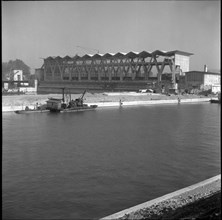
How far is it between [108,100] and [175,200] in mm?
12702

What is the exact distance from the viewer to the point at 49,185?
276 centimetres

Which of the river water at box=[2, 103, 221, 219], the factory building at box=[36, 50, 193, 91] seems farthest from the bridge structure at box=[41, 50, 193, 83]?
the river water at box=[2, 103, 221, 219]

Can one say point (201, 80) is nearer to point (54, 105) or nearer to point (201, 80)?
point (201, 80)

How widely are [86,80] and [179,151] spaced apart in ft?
68.0

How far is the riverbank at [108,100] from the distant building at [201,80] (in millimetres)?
1615

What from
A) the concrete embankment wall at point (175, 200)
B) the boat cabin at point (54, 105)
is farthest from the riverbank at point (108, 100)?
the concrete embankment wall at point (175, 200)

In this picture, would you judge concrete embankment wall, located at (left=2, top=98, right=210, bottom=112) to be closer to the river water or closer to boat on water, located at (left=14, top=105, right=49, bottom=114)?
boat on water, located at (left=14, top=105, right=49, bottom=114)

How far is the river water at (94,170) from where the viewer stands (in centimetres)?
234

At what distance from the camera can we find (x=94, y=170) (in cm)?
324

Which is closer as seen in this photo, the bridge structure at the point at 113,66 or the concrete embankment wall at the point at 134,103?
the concrete embankment wall at the point at 134,103

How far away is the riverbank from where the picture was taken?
39.2 feet

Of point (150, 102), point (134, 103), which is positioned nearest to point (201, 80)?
point (150, 102)

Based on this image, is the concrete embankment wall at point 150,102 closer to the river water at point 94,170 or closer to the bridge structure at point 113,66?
the bridge structure at point 113,66

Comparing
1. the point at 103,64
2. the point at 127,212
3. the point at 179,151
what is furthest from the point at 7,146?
the point at 103,64
